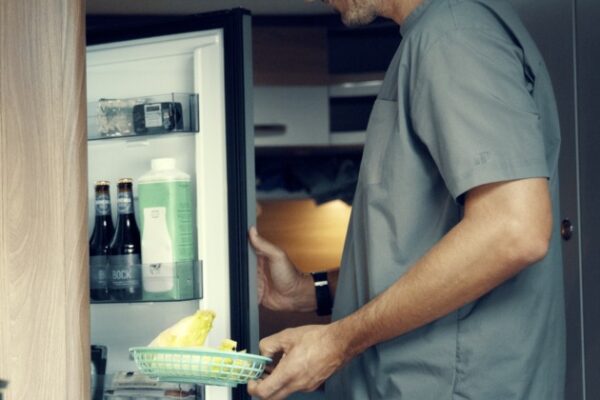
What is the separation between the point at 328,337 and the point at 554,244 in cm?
39

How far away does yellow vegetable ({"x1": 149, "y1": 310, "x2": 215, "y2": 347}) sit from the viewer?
157 cm

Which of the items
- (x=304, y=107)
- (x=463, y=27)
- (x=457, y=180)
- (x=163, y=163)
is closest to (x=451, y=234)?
(x=457, y=180)

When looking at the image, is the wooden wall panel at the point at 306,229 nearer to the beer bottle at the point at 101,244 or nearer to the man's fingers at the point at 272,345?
the beer bottle at the point at 101,244

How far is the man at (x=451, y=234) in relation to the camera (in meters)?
1.36

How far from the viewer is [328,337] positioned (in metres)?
1.50

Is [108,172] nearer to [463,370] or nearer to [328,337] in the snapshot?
[328,337]

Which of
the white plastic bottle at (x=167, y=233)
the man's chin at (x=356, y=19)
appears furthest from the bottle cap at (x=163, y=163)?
the man's chin at (x=356, y=19)

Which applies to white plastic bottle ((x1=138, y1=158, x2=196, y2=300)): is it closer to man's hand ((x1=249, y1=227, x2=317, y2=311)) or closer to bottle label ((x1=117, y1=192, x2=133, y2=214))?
bottle label ((x1=117, y1=192, x2=133, y2=214))

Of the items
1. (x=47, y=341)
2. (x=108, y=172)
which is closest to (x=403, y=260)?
(x=47, y=341)

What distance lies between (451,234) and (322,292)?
658mm

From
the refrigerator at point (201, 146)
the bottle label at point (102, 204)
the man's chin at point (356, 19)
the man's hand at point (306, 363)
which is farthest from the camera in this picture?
the bottle label at point (102, 204)

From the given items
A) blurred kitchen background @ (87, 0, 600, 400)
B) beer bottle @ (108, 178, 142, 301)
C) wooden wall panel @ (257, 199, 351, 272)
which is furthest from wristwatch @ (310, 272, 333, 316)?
wooden wall panel @ (257, 199, 351, 272)

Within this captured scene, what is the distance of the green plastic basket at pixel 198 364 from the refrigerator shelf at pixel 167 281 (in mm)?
351

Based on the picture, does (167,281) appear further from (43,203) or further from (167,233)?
(43,203)
